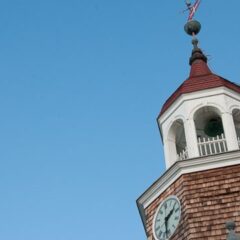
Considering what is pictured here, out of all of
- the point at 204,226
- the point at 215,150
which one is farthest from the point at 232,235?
the point at 215,150

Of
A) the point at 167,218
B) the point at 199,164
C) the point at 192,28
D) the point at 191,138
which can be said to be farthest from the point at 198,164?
the point at 192,28

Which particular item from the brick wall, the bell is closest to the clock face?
the brick wall

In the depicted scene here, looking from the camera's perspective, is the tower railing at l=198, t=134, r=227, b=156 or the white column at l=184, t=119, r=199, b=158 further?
the tower railing at l=198, t=134, r=227, b=156

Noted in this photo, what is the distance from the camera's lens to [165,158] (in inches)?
907

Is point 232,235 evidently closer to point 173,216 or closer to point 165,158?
point 173,216

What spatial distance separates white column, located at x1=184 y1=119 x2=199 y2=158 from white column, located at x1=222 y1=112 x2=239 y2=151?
974 mm

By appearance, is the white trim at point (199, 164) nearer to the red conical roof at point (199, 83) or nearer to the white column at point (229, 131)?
the white column at point (229, 131)

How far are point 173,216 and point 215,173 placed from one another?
1.77m

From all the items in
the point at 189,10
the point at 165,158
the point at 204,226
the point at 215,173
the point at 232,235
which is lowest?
the point at 232,235

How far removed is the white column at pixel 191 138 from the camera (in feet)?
70.9

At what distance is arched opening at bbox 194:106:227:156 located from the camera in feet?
72.2

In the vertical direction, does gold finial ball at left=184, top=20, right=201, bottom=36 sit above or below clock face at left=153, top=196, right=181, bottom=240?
above

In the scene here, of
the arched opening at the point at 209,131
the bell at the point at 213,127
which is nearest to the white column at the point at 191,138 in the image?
the arched opening at the point at 209,131

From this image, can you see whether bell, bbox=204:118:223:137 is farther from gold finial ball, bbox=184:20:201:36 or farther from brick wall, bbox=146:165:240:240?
gold finial ball, bbox=184:20:201:36
